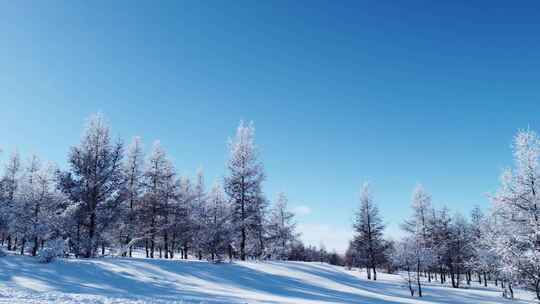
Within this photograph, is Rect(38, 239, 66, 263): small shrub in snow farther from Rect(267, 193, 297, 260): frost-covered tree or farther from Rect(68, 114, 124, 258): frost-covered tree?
Rect(267, 193, 297, 260): frost-covered tree

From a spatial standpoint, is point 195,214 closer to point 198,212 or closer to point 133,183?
point 198,212

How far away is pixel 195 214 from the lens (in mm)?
39094

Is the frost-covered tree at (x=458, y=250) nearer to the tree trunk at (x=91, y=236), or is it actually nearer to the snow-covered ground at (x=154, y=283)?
the snow-covered ground at (x=154, y=283)

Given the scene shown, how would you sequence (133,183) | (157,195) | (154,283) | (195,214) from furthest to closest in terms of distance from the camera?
1. (195,214)
2. (133,183)
3. (157,195)
4. (154,283)

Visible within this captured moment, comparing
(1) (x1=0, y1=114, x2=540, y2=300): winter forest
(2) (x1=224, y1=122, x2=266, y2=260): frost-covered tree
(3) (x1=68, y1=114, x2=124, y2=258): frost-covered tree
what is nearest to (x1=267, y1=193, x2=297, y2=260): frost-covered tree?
A: (1) (x1=0, y1=114, x2=540, y2=300): winter forest

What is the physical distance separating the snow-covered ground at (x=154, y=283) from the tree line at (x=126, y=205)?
2.91m

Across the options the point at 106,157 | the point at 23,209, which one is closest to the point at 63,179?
the point at 106,157

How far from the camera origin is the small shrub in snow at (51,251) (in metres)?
18.7

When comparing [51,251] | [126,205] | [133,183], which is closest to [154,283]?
[51,251]

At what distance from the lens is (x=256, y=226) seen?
1235 inches

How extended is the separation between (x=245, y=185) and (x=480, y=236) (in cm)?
3692

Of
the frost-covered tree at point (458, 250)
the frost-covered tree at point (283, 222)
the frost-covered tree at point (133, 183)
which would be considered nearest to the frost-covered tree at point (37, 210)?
the frost-covered tree at point (133, 183)

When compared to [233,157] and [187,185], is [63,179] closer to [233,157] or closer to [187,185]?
[233,157]

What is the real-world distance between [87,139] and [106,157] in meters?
1.97
